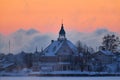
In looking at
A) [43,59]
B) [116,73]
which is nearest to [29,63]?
[43,59]

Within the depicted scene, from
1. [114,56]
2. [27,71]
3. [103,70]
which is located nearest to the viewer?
[27,71]

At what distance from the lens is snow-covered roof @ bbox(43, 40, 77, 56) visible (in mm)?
87188

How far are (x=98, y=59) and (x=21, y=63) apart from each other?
11888 millimetres

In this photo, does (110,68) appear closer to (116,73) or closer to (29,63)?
(116,73)

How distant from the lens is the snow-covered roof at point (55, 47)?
286 feet

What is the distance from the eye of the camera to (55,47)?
8981cm

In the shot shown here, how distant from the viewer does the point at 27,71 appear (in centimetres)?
7831

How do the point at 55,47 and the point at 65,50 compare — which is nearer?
the point at 65,50

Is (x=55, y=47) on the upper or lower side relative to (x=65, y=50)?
upper

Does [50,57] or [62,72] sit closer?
[62,72]

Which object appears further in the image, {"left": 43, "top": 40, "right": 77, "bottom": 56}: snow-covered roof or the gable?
{"left": 43, "top": 40, "right": 77, "bottom": 56}: snow-covered roof

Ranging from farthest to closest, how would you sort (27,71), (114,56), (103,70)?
(114,56) < (103,70) < (27,71)

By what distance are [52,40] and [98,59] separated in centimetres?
958

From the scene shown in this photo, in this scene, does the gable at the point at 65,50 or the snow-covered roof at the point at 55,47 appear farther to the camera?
the snow-covered roof at the point at 55,47
